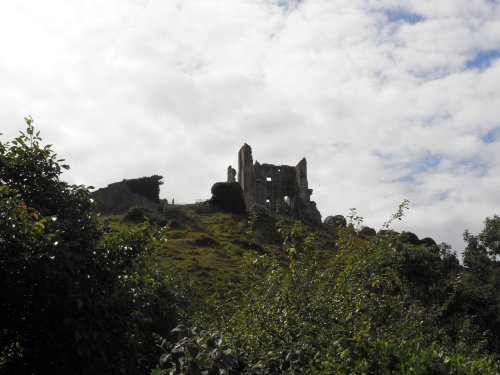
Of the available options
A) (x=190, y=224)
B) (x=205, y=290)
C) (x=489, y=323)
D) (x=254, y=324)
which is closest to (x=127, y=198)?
(x=190, y=224)

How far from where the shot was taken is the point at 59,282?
9516 mm

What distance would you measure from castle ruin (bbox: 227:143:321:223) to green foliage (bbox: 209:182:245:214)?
5.07m

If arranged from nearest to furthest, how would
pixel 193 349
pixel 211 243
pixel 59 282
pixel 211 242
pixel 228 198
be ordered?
pixel 193 349 → pixel 59 282 → pixel 211 243 → pixel 211 242 → pixel 228 198

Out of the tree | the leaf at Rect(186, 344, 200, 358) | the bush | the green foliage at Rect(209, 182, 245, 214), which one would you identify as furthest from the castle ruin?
the leaf at Rect(186, 344, 200, 358)

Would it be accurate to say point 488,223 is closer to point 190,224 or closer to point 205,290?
point 205,290

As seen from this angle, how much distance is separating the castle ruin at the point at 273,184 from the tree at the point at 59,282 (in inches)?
3262

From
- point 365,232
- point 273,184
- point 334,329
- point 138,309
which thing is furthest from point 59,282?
point 273,184

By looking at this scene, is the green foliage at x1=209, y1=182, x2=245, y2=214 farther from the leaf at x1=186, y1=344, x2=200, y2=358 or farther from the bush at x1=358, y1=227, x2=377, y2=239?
the leaf at x1=186, y1=344, x2=200, y2=358

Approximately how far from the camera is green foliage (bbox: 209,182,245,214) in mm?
88938

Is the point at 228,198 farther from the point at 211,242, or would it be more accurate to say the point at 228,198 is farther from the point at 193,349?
the point at 193,349

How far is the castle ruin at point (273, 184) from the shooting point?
97188mm

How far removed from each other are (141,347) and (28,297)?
2.86m

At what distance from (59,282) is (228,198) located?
80.7 metres

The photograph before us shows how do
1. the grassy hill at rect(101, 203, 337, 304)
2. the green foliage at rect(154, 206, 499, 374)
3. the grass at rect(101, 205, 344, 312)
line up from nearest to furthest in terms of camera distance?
1. the green foliage at rect(154, 206, 499, 374)
2. the grass at rect(101, 205, 344, 312)
3. the grassy hill at rect(101, 203, 337, 304)
